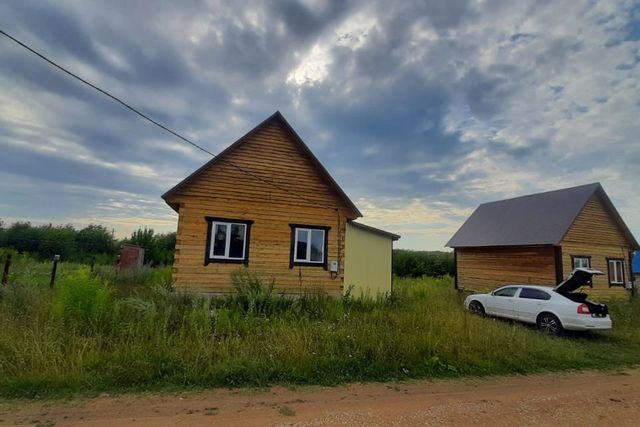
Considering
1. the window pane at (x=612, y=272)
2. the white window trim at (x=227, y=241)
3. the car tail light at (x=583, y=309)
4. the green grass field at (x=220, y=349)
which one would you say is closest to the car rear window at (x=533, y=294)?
the car tail light at (x=583, y=309)

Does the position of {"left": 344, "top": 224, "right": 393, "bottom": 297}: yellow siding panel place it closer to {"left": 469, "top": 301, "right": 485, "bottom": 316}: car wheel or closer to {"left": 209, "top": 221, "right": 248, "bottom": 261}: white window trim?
{"left": 469, "top": 301, "right": 485, "bottom": 316}: car wheel

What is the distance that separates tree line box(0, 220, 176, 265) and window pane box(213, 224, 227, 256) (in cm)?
2519

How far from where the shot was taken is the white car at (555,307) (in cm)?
1093

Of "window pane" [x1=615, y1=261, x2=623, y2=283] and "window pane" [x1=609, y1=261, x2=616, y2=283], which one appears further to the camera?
"window pane" [x1=615, y1=261, x2=623, y2=283]

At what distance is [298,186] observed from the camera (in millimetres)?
14289

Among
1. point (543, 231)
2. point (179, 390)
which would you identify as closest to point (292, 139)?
point (179, 390)

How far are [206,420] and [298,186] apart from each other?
10667mm

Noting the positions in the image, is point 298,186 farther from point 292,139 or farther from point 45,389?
point 45,389

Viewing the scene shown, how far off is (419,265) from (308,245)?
24651 millimetres

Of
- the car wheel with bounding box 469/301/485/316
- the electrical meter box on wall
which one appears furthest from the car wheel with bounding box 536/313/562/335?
the electrical meter box on wall

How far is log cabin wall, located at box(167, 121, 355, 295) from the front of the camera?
1266cm

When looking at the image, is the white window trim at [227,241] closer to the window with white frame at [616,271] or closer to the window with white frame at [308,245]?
the window with white frame at [308,245]

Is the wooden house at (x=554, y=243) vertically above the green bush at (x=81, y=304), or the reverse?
the wooden house at (x=554, y=243)

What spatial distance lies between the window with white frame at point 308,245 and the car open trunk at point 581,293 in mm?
8806
